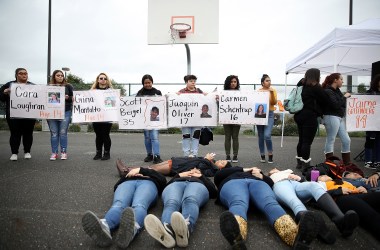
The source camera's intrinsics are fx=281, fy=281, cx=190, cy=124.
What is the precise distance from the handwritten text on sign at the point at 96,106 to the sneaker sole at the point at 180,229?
4141 mm

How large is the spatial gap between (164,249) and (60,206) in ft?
5.14

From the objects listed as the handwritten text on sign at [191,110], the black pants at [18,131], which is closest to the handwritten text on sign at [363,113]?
the handwritten text on sign at [191,110]

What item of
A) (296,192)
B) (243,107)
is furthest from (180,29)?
(296,192)

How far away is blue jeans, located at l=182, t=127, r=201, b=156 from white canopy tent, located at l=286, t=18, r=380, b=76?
10.2ft

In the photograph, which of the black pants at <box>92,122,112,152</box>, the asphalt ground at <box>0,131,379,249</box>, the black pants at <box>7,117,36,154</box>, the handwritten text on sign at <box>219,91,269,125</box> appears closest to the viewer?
the asphalt ground at <box>0,131,379,249</box>

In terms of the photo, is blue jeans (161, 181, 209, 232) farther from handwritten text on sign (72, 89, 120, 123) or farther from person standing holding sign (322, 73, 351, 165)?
handwritten text on sign (72, 89, 120, 123)

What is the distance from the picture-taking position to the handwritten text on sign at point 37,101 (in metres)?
5.91

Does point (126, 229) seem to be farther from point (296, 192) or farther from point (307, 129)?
point (307, 129)

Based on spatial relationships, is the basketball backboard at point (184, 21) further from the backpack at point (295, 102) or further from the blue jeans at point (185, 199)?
the blue jeans at point (185, 199)

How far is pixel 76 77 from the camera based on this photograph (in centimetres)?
3120

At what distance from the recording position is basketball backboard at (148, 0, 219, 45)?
1072cm

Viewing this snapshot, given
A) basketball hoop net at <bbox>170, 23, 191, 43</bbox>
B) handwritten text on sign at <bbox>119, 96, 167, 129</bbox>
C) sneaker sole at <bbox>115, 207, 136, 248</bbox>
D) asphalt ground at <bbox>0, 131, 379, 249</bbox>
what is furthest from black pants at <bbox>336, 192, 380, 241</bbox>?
basketball hoop net at <bbox>170, 23, 191, 43</bbox>

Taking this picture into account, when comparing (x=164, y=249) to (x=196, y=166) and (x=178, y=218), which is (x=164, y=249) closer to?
(x=178, y=218)

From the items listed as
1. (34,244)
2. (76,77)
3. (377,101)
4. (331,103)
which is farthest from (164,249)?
(76,77)
